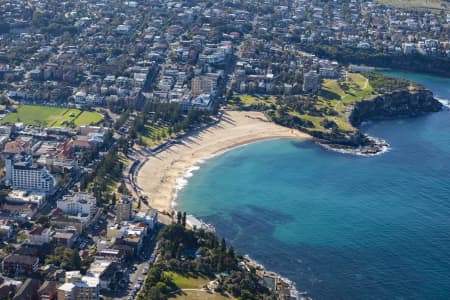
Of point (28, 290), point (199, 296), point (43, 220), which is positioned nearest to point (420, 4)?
point (43, 220)

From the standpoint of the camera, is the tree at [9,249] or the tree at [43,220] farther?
the tree at [43,220]

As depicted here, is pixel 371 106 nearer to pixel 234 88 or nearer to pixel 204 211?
pixel 234 88

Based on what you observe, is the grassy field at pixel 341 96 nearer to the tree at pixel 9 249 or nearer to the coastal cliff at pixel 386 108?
the coastal cliff at pixel 386 108

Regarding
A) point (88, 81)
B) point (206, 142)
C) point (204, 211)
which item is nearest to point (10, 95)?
point (88, 81)

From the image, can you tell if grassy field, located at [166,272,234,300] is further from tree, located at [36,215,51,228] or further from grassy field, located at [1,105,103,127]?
grassy field, located at [1,105,103,127]

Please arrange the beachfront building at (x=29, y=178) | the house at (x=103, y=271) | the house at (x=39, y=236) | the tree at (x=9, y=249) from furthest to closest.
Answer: the beachfront building at (x=29, y=178) → the house at (x=39, y=236) → the tree at (x=9, y=249) → the house at (x=103, y=271)

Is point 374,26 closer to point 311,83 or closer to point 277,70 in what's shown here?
point 277,70

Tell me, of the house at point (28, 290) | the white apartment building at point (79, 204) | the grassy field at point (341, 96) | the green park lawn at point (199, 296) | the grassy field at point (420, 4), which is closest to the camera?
the house at point (28, 290)

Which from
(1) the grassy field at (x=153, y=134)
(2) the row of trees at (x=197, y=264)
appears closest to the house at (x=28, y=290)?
(2) the row of trees at (x=197, y=264)
